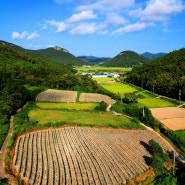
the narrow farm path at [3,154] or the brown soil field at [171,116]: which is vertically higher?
the narrow farm path at [3,154]

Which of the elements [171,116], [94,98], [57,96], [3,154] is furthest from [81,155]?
[57,96]

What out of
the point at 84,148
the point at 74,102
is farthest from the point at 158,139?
the point at 74,102

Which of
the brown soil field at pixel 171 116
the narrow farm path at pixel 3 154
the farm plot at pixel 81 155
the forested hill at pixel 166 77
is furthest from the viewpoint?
the forested hill at pixel 166 77

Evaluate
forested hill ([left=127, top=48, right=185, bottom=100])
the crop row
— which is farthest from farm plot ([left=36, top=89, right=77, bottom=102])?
forested hill ([left=127, top=48, right=185, bottom=100])

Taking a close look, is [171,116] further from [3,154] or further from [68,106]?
[3,154]

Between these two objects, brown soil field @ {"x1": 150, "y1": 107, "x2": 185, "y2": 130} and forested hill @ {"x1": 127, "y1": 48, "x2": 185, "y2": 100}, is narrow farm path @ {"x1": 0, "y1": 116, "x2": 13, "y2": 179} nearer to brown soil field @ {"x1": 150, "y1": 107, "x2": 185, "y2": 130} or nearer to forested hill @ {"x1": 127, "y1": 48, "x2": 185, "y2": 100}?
brown soil field @ {"x1": 150, "y1": 107, "x2": 185, "y2": 130}

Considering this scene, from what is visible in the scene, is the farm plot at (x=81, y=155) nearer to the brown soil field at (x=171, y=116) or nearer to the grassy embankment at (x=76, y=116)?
the grassy embankment at (x=76, y=116)

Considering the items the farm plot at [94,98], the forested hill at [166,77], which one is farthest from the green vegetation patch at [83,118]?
the forested hill at [166,77]

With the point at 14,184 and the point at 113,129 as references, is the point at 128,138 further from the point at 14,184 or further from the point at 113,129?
the point at 14,184
